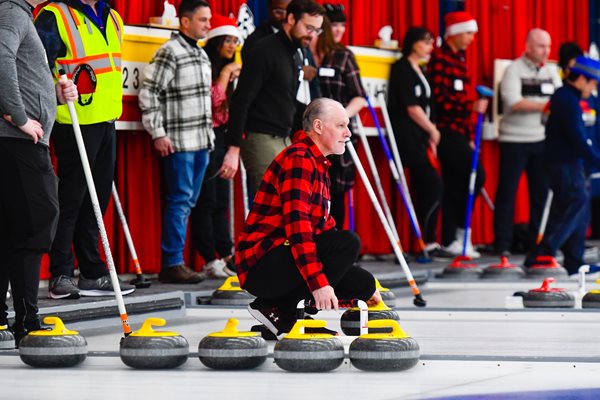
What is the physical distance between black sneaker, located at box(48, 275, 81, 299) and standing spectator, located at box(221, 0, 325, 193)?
1.09 metres

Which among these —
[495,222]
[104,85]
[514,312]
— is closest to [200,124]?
[104,85]

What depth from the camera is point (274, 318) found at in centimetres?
500

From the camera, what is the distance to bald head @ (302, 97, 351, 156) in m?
4.79

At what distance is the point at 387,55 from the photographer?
9.21 metres

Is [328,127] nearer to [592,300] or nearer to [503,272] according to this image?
[592,300]

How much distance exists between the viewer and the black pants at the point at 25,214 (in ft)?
15.2

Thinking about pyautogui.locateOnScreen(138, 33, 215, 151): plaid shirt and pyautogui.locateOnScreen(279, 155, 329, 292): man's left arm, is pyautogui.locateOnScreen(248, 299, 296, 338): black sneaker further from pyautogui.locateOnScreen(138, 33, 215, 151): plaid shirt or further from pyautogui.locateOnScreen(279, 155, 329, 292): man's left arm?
pyautogui.locateOnScreen(138, 33, 215, 151): plaid shirt

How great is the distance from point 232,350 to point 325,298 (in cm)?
45

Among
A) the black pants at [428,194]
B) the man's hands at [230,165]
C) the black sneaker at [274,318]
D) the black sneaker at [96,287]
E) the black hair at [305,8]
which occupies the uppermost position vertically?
the black hair at [305,8]

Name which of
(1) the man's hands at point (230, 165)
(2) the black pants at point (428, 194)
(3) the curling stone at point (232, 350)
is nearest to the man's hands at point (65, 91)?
(3) the curling stone at point (232, 350)

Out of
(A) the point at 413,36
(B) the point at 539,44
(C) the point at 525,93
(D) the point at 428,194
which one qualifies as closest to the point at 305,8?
(A) the point at 413,36

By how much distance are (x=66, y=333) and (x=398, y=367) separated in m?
1.08

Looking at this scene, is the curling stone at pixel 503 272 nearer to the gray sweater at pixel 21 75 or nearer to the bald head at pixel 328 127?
the bald head at pixel 328 127

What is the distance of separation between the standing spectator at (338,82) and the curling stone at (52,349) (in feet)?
11.8
